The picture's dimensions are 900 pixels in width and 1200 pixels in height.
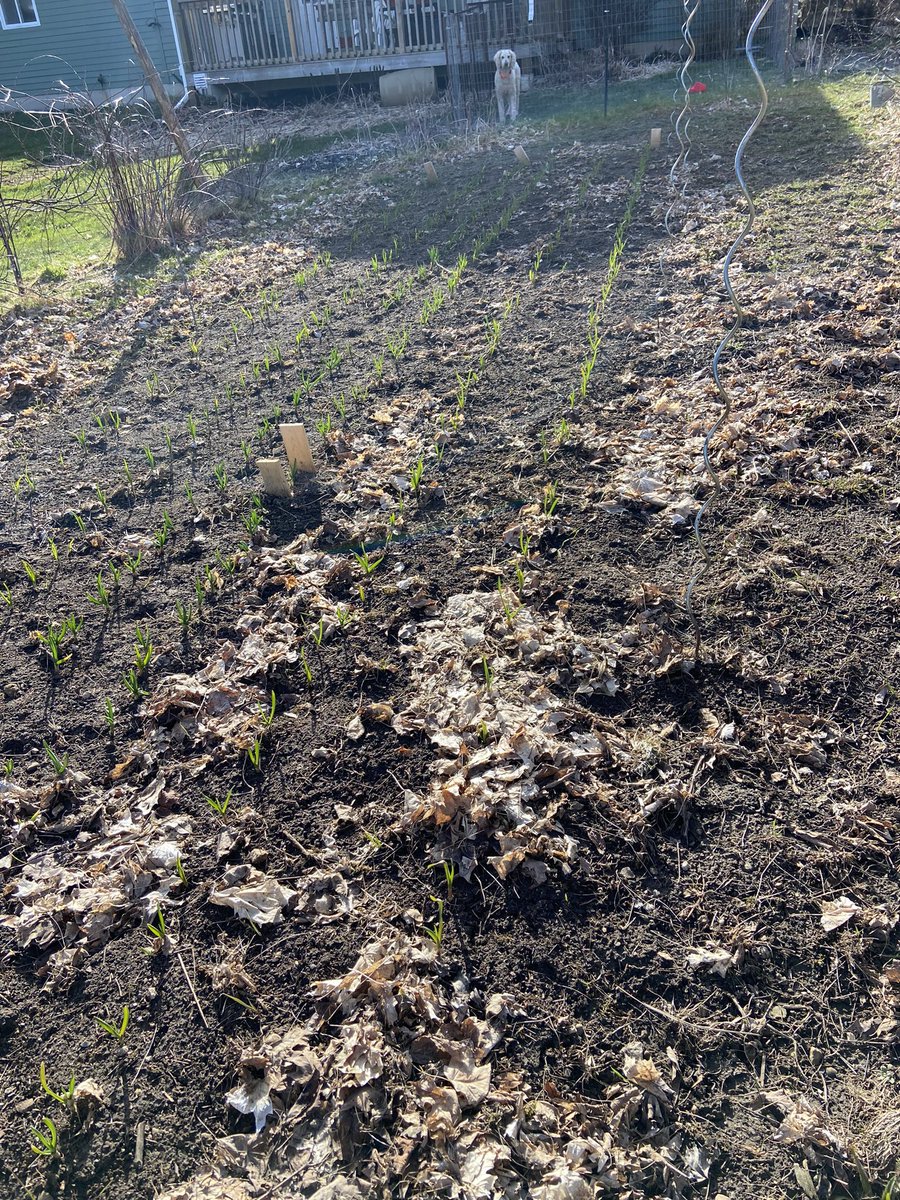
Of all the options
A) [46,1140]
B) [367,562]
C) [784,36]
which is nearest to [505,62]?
[784,36]

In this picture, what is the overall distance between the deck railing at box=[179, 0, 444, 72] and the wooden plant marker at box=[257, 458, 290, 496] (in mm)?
14956

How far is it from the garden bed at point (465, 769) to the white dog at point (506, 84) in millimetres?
8636

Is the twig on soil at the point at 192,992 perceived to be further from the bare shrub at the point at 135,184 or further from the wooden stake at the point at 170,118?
the wooden stake at the point at 170,118

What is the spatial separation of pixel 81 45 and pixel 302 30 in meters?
6.15

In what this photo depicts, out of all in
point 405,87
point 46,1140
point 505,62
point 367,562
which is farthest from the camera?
point 405,87

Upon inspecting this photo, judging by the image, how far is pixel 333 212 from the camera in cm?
993

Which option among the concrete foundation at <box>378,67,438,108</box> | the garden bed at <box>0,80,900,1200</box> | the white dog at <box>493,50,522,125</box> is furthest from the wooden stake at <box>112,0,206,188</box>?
the concrete foundation at <box>378,67,438,108</box>

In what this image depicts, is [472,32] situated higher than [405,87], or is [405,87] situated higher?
[472,32]

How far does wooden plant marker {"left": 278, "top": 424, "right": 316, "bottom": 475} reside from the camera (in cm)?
462

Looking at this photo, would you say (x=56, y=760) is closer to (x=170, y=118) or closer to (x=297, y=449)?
(x=297, y=449)

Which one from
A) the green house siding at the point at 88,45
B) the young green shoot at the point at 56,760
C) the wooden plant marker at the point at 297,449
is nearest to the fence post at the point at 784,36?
the wooden plant marker at the point at 297,449

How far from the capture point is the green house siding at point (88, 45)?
18219 millimetres

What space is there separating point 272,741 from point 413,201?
26.9 ft

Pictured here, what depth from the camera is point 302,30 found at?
16.4 m
